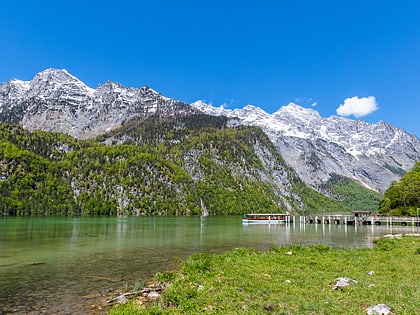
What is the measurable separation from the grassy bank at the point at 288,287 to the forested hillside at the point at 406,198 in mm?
104224

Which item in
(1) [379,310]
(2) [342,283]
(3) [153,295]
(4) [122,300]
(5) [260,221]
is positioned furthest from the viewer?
(5) [260,221]

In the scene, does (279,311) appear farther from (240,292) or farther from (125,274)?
(125,274)

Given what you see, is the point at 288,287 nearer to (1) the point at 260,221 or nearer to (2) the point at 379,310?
(2) the point at 379,310

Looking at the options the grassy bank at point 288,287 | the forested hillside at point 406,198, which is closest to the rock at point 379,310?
the grassy bank at point 288,287

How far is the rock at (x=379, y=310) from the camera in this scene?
14.8m

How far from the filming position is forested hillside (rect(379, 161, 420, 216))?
402ft

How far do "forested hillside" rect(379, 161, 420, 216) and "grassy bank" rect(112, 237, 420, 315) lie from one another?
342 ft

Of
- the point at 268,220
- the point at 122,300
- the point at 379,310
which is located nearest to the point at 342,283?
the point at 379,310

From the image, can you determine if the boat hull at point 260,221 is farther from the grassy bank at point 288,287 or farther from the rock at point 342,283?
the rock at point 342,283

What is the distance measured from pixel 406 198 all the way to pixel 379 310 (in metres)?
132

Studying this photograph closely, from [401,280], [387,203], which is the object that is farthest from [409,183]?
[401,280]

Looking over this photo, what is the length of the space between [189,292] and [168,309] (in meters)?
2.56

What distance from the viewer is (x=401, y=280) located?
70.0 ft

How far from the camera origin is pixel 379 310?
14.9 metres
